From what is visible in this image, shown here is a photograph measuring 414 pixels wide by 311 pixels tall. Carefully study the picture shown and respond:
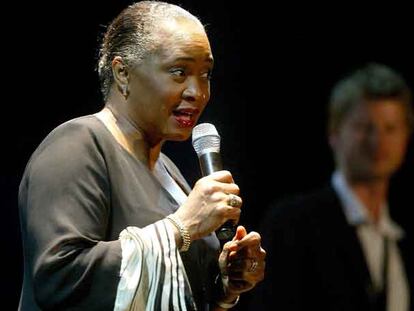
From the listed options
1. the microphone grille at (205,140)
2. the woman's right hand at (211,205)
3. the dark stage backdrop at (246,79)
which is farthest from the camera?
the dark stage backdrop at (246,79)

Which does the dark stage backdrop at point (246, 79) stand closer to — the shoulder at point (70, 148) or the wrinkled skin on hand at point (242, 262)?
the wrinkled skin on hand at point (242, 262)

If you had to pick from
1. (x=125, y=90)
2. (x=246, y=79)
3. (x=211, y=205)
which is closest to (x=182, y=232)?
(x=211, y=205)

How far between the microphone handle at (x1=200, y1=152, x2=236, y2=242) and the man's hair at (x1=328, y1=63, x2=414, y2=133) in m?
0.20

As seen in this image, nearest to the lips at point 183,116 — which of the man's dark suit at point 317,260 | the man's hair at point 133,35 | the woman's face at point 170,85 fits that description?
the woman's face at point 170,85

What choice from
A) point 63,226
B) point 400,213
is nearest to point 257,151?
point 400,213

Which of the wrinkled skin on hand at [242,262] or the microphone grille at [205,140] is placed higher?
the microphone grille at [205,140]

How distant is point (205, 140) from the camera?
1.43 meters

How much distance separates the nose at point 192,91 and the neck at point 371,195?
0.92 feet

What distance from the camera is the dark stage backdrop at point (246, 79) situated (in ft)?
5.37

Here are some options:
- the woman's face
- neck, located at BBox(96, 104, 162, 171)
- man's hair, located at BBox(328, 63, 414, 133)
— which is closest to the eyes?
the woman's face

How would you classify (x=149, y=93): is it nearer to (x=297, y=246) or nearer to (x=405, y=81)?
(x=297, y=246)

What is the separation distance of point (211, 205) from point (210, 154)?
132 millimetres

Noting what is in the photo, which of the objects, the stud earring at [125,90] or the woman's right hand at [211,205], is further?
the stud earring at [125,90]

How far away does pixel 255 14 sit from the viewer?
1.86 m
